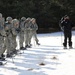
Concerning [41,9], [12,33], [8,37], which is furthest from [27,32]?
[41,9]

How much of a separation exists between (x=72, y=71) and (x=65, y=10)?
2743 cm

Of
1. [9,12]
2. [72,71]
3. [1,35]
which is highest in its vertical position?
[9,12]

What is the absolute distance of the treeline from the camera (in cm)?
3334

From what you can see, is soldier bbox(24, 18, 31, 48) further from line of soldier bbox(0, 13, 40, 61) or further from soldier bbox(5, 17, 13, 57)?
soldier bbox(5, 17, 13, 57)

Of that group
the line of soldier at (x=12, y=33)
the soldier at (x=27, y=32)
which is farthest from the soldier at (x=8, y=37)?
the soldier at (x=27, y=32)

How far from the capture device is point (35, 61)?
38.1ft

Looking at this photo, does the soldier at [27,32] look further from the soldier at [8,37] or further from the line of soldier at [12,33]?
the soldier at [8,37]

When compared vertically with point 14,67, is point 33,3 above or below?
above

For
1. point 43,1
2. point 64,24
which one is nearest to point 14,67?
point 64,24

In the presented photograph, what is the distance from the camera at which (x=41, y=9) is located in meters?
35.2

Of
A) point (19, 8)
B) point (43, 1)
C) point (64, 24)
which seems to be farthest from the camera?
point (43, 1)

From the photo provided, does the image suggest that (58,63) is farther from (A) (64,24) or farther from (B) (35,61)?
(A) (64,24)

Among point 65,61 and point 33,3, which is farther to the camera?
point 33,3

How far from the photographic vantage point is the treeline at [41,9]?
33.3 metres
